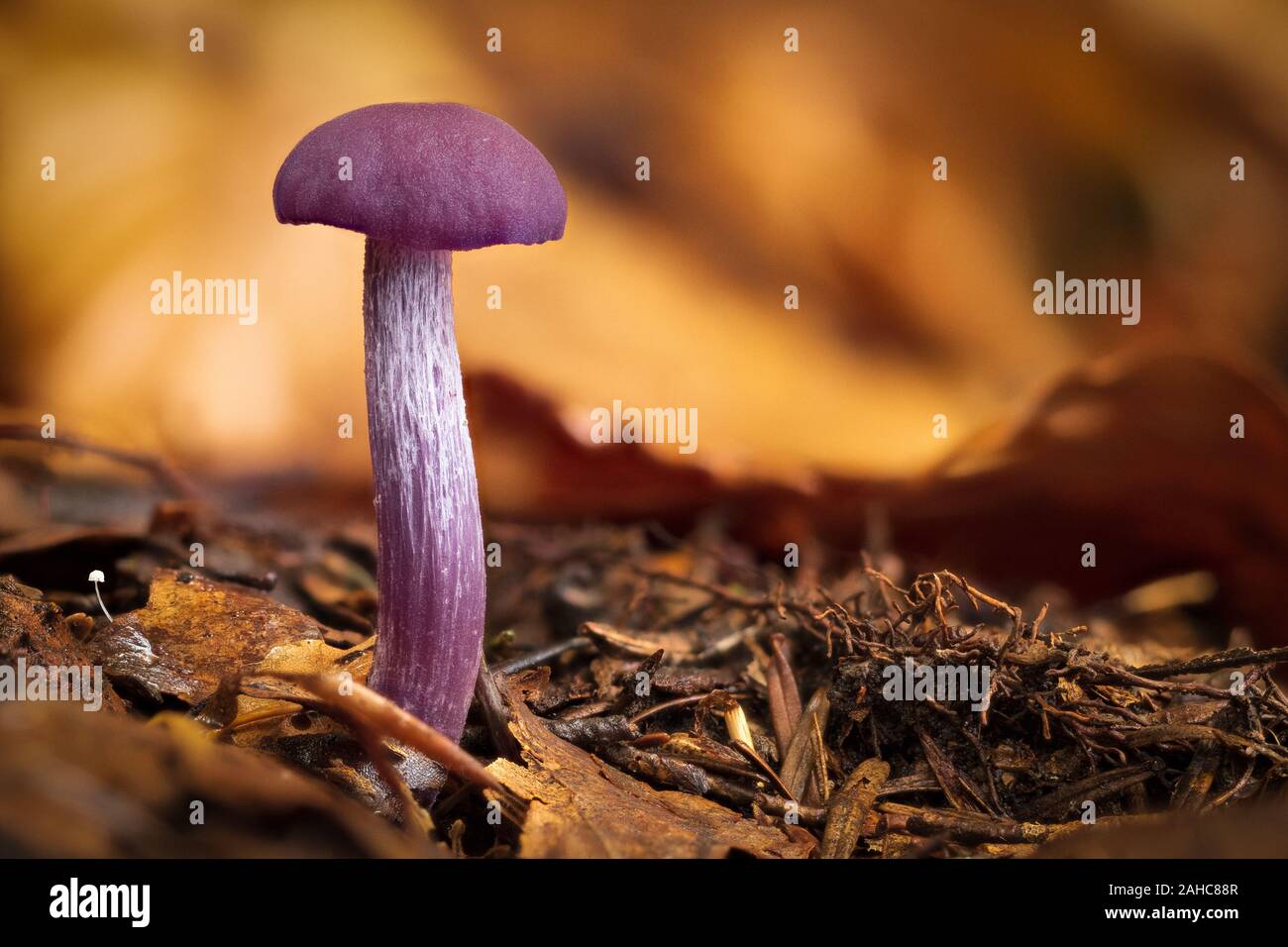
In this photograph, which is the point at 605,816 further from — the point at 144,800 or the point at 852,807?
the point at 144,800

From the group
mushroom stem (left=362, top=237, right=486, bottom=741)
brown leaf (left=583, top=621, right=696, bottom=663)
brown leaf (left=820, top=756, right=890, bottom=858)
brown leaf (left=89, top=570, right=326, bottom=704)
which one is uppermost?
mushroom stem (left=362, top=237, right=486, bottom=741)

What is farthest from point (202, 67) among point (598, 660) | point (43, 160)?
point (598, 660)

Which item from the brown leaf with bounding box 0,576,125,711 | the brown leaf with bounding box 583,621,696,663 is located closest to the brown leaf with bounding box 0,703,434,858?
the brown leaf with bounding box 0,576,125,711

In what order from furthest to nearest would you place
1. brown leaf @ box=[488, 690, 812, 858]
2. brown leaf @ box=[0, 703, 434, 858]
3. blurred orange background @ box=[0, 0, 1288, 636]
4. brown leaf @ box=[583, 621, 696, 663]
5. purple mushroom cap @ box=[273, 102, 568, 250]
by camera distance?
blurred orange background @ box=[0, 0, 1288, 636], brown leaf @ box=[583, 621, 696, 663], purple mushroom cap @ box=[273, 102, 568, 250], brown leaf @ box=[488, 690, 812, 858], brown leaf @ box=[0, 703, 434, 858]

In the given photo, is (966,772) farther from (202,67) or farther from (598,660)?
(202,67)

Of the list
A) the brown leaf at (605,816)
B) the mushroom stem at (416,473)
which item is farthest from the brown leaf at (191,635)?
the brown leaf at (605,816)

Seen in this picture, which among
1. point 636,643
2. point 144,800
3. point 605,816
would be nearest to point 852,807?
point 605,816

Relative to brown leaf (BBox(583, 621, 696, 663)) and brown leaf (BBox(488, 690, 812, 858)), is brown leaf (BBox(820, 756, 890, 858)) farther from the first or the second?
brown leaf (BBox(583, 621, 696, 663))

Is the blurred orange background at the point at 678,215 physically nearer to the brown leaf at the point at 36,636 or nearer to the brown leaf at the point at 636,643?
the brown leaf at the point at 636,643
